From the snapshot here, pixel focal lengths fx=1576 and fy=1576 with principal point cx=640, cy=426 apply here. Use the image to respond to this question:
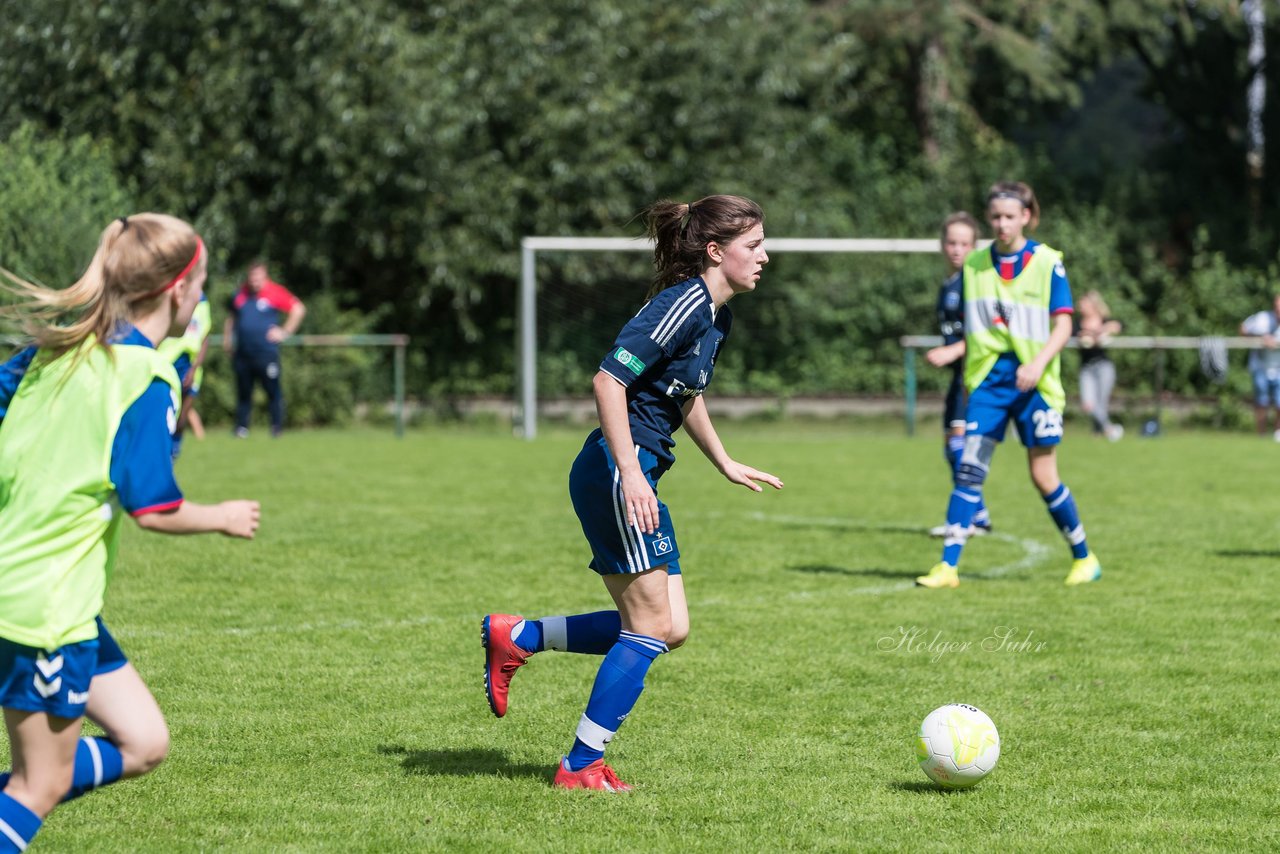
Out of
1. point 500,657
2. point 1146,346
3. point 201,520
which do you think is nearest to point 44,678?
point 201,520

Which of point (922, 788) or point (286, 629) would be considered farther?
point (286, 629)

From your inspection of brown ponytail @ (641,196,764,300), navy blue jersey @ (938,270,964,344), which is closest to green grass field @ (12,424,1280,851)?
navy blue jersey @ (938,270,964,344)

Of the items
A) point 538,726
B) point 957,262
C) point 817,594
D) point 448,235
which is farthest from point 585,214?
point 538,726

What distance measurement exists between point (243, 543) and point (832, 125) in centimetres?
2072

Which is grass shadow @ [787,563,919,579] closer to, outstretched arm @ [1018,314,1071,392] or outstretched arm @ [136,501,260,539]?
outstretched arm @ [1018,314,1071,392]

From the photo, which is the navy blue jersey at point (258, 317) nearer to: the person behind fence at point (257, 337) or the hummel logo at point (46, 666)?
the person behind fence at point (257, 337)

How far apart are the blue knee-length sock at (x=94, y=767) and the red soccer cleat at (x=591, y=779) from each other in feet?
4.59

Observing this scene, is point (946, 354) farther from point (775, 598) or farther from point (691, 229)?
point (691, 229)

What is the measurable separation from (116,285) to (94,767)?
1.04 m

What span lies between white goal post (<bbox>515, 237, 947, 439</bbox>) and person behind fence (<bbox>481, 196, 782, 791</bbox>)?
52.4ft

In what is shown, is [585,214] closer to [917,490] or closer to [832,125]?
[832,125]
